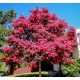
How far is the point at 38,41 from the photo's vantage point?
21766 mm

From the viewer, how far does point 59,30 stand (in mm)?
23281

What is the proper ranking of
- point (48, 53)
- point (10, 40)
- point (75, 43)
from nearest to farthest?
point (48, 53) → point (10, 40) → point (75, 43)

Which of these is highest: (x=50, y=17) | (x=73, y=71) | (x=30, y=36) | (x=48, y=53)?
(x=50, y=17)

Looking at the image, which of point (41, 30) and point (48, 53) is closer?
point (48, 53)

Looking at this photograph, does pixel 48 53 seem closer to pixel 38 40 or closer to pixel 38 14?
pixel 38 40

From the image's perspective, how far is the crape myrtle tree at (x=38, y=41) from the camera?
69.4ft

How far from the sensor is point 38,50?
21.0 metres

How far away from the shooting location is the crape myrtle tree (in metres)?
21.2

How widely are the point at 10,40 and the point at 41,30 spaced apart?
2847 mm

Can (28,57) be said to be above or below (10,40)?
below

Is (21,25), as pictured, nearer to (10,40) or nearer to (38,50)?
(10,40)

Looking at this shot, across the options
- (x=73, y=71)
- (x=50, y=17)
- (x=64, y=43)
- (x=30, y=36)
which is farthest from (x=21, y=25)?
(x=73, y=71)

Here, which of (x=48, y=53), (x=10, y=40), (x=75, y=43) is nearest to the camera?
(x=48, y=53)

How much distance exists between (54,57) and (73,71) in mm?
2892
